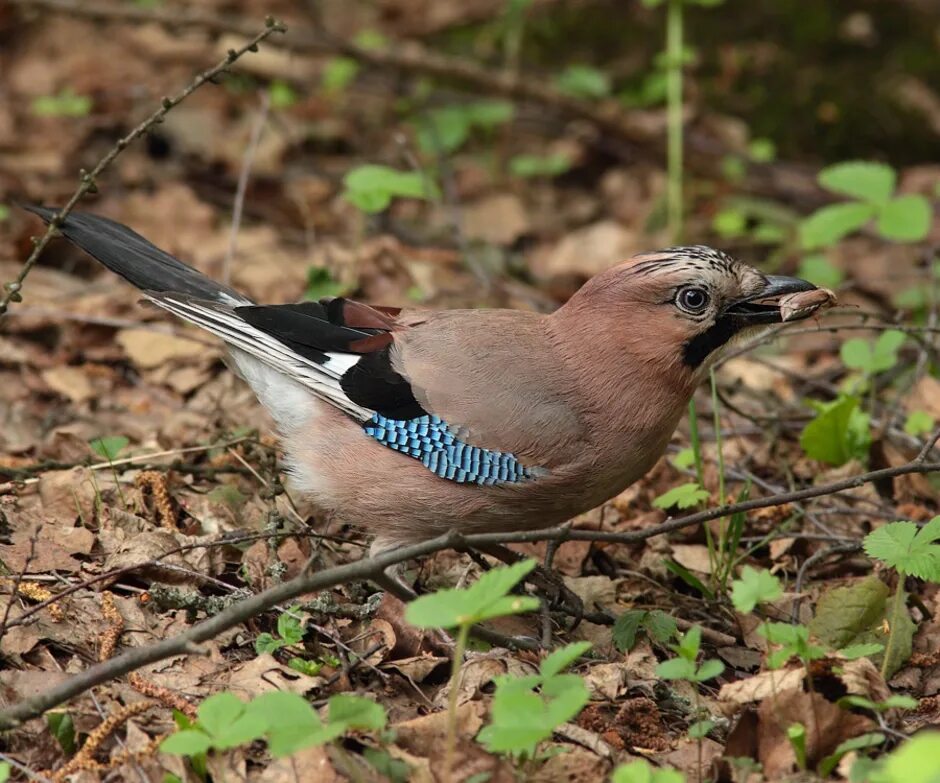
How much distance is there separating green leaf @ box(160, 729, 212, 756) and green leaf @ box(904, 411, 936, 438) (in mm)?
3383

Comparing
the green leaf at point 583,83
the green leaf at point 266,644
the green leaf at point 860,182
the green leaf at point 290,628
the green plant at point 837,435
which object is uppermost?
the green leaf at point 583,83

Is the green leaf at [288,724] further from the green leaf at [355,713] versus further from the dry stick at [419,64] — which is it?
the dry stick at [419,64]

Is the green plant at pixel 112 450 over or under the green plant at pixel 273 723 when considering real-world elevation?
over

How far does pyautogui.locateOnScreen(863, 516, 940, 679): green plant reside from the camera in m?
3.38

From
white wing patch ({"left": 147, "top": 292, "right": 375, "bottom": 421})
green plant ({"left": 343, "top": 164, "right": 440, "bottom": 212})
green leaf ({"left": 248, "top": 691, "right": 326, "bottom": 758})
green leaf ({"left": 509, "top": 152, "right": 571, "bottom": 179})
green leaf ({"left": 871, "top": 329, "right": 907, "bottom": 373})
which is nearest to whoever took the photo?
green leaf ({"left": 248, "top": 691, "right": 326, "bottom": 758})

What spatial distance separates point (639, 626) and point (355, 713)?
4.48 feet

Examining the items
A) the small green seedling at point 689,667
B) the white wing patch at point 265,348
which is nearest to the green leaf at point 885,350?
the white wing patch at point 265,348

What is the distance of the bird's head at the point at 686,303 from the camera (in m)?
4.12

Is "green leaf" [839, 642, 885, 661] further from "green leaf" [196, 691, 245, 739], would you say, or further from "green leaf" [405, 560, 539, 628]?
"green leaf" [196, 691, 245, 739]

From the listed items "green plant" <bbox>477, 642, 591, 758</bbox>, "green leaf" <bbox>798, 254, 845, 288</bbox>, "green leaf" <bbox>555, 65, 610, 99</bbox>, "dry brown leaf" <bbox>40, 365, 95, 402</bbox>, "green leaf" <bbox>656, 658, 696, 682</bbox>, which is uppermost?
"green leaf" <bbox>555, 65, 610, 99</bbox>

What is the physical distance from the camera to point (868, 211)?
18.8ft

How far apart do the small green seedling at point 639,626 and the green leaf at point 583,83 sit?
4.65 m

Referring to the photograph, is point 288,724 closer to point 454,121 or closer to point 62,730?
point 62,730

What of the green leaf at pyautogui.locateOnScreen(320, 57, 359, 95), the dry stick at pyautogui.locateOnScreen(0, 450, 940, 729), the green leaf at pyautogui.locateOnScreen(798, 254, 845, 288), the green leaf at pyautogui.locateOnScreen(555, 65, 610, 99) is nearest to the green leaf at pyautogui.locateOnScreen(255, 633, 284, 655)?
the dry stick at pyautogui.locateOnScreen(0, 450, 940, 729)
